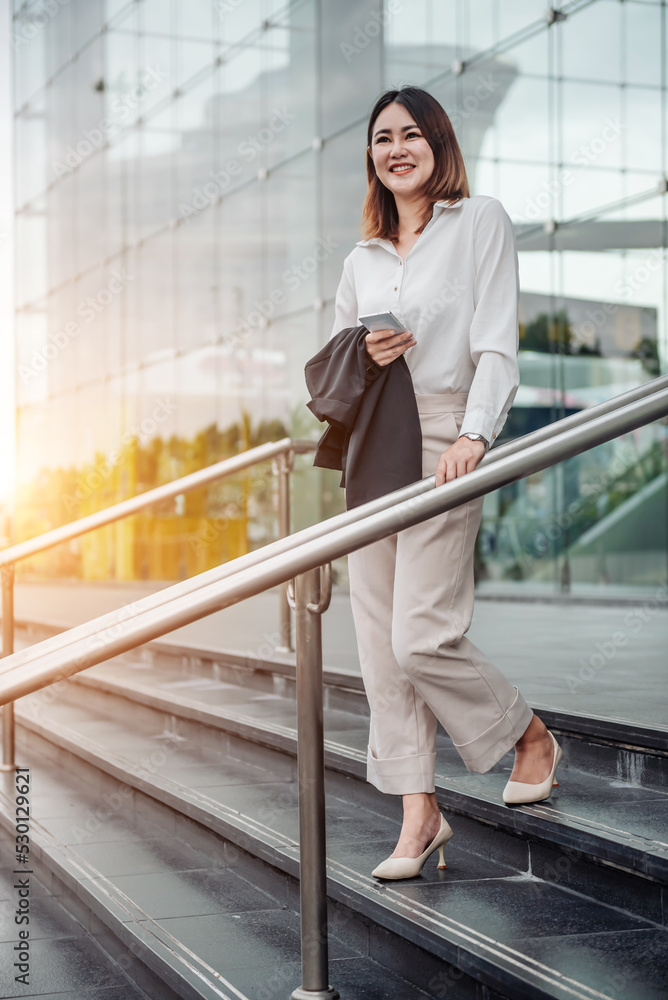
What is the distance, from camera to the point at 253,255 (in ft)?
47.8

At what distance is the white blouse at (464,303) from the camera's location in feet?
7.58

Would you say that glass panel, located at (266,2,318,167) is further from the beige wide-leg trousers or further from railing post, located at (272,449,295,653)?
the beige wide-leg trousers

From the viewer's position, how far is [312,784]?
6.27 ft

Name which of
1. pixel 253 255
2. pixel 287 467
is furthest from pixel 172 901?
pixel 253 255

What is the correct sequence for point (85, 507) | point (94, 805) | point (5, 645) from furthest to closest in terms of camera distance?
point (85, 507) < point (5, 645) < point (94, 805)

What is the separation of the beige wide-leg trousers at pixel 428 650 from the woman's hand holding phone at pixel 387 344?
0.48 ft

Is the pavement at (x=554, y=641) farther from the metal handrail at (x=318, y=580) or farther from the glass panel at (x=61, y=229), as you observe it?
the glass panel at (x=61, y=229)

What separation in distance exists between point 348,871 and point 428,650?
2.00 feet

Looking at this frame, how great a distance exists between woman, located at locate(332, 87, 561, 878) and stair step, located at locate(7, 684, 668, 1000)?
0.46 ft

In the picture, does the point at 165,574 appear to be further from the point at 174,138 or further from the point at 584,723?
the point at 584,723

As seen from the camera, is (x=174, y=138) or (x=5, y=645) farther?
(x=174, y=138)

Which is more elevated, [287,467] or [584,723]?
[287,467]

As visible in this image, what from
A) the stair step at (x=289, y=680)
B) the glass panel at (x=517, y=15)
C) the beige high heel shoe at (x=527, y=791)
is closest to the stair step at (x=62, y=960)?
the beige high heel shoe at (x=527, y=791)

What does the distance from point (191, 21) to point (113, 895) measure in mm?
15831
